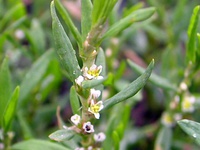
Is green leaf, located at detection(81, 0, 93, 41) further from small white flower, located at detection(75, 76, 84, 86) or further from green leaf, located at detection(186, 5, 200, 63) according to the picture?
green leaf, located at detection(186, 5, 200, 63)

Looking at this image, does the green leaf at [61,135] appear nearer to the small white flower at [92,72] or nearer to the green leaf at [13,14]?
the small white flower at [92,72]

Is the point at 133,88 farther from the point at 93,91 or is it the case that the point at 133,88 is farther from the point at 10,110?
the point at 10,110

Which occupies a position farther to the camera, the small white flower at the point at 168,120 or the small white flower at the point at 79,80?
the small white flower at the point at 168,120

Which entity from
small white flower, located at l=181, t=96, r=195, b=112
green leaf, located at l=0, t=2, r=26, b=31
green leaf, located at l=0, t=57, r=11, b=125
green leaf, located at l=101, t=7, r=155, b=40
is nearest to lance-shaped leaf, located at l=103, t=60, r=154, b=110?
green leaf, located at l=101, t=7, r=155, b=40

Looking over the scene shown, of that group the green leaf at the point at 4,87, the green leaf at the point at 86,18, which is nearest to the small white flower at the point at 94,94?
the green leaf at the point at 86,18

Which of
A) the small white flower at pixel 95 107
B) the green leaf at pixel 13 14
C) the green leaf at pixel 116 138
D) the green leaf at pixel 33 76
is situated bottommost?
the green leaf at pixel 116 138

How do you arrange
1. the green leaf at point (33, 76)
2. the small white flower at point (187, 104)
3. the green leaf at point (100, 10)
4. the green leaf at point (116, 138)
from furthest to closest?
the small white flower at point (187, 104) < the green leaf at point (33, 76) < the green leaf at point (116, 138) < the green leaf at point (100, 10)
